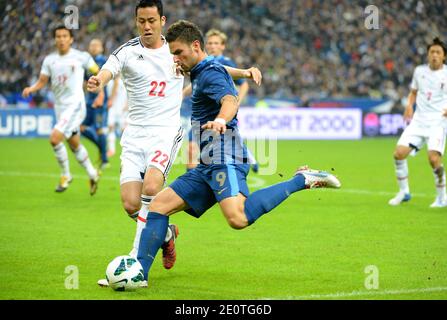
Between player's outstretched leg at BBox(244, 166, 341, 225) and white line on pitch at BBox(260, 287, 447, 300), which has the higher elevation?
player's outstretched leg at BBox(244, 166, 341, 225)

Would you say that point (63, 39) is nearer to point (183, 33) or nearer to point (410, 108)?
point (410, 108)

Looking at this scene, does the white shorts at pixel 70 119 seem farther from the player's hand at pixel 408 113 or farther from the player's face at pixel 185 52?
the player's face at pixel 185 52

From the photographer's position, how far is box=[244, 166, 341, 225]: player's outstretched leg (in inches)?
280

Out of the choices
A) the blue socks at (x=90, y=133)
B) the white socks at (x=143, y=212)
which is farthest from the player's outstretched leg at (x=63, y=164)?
the white socks at (x=143, y=212)

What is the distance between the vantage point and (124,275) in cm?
685

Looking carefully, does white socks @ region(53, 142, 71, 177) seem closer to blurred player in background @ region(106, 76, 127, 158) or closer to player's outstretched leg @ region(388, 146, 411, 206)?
player's outstretched leg @ region(388, 146, 411, 206)

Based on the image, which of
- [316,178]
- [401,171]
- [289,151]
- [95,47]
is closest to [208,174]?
[316,178]

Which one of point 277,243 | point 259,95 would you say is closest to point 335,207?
point 277,243

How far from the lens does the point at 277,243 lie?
31.6 feet

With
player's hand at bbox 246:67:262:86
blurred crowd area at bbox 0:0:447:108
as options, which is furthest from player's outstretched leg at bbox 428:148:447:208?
blurred crowd area at bbox 0:0:447:108

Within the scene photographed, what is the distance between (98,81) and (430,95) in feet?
24.3

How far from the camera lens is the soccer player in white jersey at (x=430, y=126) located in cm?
1295

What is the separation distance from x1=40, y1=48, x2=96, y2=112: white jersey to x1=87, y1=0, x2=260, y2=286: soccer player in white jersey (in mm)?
5491
